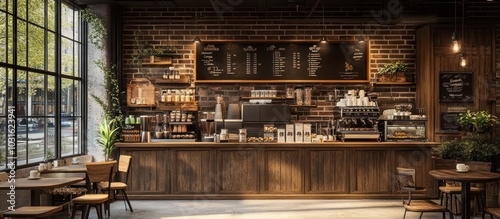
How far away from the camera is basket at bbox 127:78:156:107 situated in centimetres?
894

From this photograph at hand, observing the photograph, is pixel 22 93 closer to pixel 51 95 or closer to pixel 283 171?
pixel 51 95

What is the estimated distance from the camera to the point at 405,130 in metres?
8.59

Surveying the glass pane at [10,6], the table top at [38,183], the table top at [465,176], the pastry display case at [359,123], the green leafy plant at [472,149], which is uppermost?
the glass pane at [10,6]

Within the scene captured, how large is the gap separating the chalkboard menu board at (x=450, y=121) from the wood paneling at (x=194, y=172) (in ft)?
13.6

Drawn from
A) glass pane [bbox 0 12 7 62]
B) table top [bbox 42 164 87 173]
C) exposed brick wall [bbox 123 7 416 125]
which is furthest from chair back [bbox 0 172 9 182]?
exposed brick wall [bbox 123 7 416 125]

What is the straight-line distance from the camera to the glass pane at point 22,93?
6.38 metres

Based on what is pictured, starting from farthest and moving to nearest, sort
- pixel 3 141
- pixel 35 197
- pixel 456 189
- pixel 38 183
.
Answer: pixel 456 189 → pixel 3 141 → pixel 35 197 → pixel 38 183

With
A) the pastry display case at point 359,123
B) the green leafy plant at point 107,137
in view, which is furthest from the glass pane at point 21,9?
the pastry display case at point 359,123

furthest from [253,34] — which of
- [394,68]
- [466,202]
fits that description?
[466,202]

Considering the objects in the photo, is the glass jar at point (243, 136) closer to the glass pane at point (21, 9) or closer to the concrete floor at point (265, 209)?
the concrete floor at point (265, 209)

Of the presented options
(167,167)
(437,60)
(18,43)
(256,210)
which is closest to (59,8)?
(18,43)

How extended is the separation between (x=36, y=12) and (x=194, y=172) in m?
3.56

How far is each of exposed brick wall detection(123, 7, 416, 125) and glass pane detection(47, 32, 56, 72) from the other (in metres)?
1.75

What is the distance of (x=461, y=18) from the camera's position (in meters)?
8.51
